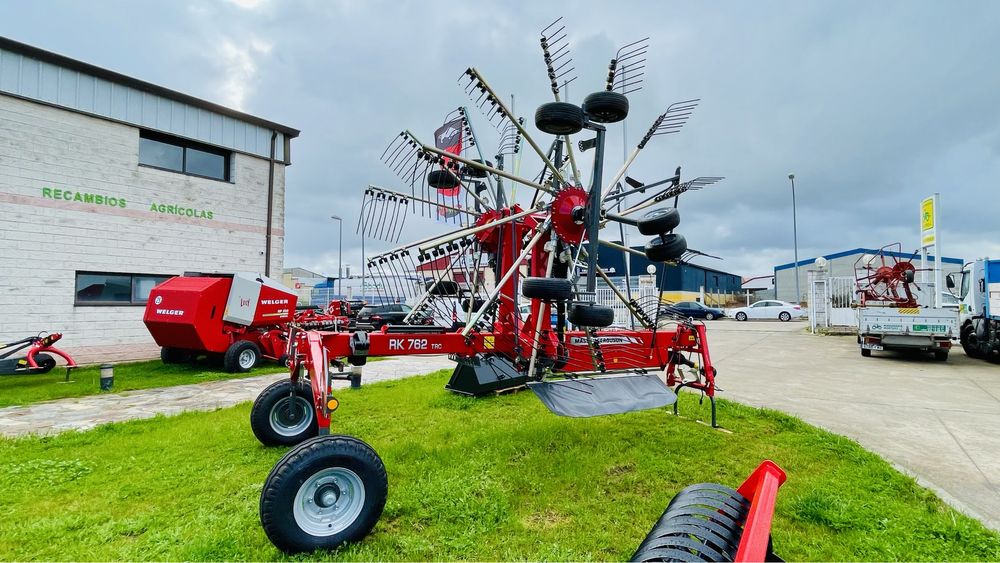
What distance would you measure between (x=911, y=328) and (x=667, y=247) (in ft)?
37.6

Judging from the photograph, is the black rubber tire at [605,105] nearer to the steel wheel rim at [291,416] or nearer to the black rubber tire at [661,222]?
the black rubber tire at [661,222]

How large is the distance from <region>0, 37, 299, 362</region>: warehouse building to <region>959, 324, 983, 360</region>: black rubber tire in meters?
19.1

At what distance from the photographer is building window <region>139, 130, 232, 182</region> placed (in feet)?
41.4

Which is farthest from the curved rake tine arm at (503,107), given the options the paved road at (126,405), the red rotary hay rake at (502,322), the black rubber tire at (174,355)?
the black rubber tire at (174,355)

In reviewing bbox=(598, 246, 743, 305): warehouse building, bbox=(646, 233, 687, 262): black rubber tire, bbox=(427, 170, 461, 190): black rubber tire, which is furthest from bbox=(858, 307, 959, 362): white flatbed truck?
bbox=(598, 246, 743, 305): warehouse building

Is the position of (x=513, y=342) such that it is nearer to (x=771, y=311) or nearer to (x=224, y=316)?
(x=224, y=316)

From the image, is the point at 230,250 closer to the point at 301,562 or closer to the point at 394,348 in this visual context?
the point at 394,348

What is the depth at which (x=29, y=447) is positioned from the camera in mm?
5082

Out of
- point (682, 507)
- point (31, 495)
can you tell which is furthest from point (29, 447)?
point (682, 507)

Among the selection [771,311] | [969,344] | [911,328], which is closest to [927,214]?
[969,344]

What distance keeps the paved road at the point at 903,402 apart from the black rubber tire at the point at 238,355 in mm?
9131

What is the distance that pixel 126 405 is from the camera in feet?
24.2

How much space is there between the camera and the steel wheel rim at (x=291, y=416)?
16.6 feet

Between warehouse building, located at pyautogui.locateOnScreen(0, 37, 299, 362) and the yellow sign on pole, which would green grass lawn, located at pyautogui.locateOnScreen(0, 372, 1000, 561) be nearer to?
warehouse building, located at pyautogui.locateOnScreen(0, 37, 299, 362)
